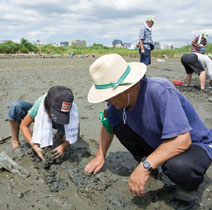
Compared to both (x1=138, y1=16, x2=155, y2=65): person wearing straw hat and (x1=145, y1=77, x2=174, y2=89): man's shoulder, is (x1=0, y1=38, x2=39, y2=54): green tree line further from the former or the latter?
(x1=145, y1=77, x2=174, y2=89): man's shoulder

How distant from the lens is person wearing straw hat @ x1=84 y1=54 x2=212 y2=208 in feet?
5.01

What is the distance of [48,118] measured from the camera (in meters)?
2.37

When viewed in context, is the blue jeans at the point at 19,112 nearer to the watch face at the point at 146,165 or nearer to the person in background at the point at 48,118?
the person in background at the point at 48,118

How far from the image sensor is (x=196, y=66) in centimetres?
534

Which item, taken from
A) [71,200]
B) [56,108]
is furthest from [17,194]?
[56,108]

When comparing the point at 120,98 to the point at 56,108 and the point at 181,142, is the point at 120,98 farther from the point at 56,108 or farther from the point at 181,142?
the point at 56,108

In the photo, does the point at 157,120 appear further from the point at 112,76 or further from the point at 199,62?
the point at 199,62

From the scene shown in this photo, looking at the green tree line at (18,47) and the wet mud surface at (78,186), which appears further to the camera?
the green tree line at (18,47)

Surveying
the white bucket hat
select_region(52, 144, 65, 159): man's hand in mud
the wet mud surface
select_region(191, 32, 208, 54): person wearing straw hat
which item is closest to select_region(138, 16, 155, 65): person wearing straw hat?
select_region(191, 32, 208, 54): person wearing straw hat

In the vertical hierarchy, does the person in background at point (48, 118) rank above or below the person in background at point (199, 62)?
below

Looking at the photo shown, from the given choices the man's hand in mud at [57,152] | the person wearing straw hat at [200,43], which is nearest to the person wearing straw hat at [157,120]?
the man's hand in mud at [57,152]

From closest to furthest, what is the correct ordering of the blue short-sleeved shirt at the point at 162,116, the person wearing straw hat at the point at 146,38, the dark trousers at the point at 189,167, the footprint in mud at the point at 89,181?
the blue short-sleeved shirt at the point at 162,116 < the dark trousers at the point at 189,167 < the footprint in mud at the point at 89,181 < the person wearing straw hat at the point at 146,38

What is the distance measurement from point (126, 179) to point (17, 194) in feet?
3.35

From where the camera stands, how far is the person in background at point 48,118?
2.16 m
